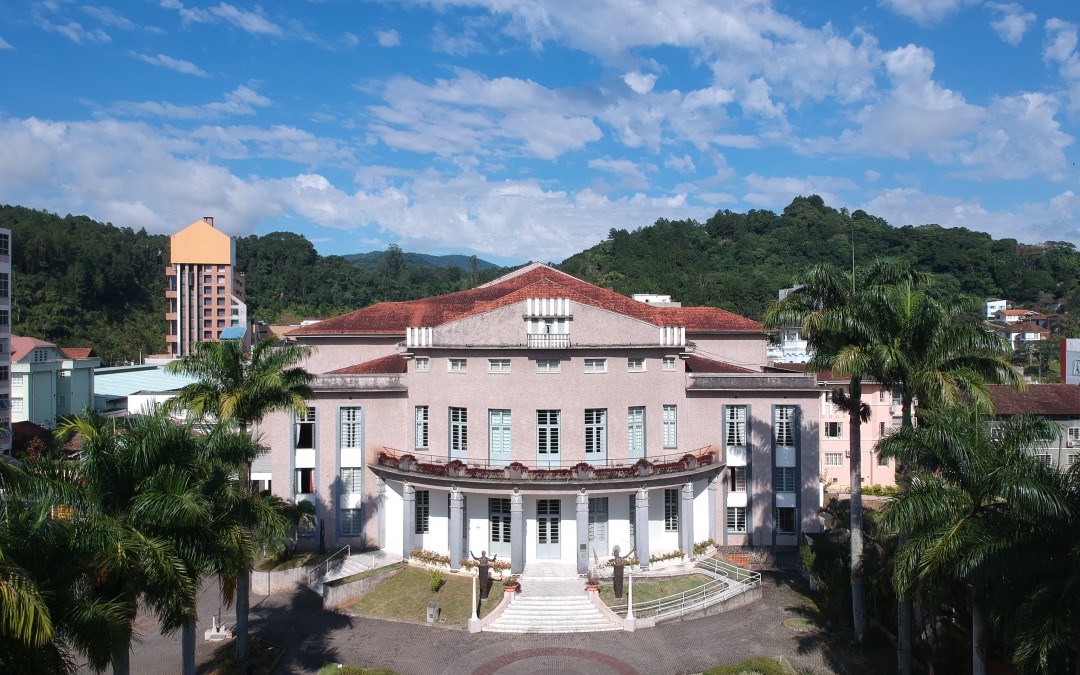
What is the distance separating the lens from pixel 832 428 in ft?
140

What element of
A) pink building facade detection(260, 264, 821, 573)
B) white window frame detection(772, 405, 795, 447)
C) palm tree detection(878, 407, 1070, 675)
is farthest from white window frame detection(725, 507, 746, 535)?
palm tree detection(878, 407, 1070, 675)

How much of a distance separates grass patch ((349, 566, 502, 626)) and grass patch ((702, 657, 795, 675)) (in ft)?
27.0

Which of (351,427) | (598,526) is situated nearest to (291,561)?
(351,427)

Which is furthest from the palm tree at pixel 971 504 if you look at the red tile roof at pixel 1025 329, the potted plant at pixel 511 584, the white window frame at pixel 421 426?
the red tile roof at pixel 1025 329

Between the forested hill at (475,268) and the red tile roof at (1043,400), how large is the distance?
3642 cm

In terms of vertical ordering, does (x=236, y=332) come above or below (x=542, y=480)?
above

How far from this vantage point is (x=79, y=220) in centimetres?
11006

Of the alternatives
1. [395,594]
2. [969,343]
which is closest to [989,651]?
[969,343]

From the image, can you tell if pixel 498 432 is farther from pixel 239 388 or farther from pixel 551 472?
pixel 239 388

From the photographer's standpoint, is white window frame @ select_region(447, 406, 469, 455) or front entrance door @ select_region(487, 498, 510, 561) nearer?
front entrance door @ select_region(487, 498, 510, 561)

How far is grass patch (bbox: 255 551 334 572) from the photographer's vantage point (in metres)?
28.8

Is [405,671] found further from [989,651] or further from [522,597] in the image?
[989,651]

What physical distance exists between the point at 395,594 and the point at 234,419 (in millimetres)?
9798

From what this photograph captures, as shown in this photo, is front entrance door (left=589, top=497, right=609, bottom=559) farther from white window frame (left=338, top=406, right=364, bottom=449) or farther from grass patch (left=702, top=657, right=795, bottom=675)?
white window frame (left=338, top=406, right=364, bottom=449)
